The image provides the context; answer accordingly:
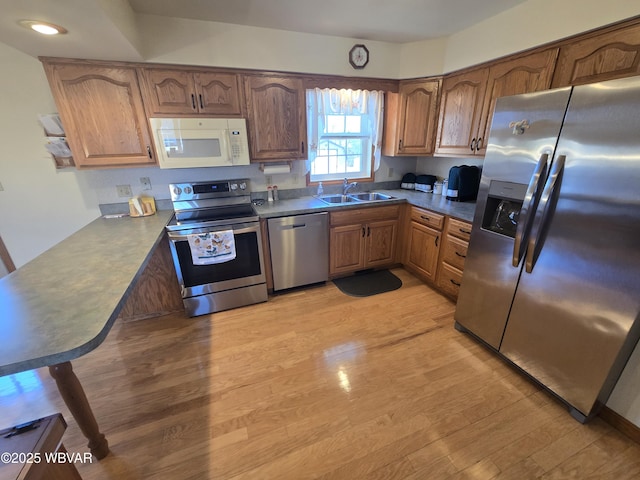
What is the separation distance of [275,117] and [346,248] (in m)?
1.48

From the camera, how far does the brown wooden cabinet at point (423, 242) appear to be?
8.79ft

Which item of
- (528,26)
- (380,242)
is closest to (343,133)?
(380,242)

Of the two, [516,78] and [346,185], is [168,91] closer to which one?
[346,185]

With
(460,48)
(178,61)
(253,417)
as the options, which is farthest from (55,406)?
(460,48)

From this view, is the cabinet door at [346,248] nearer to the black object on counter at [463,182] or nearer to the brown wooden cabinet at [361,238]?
the brown wooden cabinet at [361,238]

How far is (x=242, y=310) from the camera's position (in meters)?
A: 2.60

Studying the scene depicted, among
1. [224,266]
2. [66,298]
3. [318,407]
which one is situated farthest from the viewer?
[224,266]

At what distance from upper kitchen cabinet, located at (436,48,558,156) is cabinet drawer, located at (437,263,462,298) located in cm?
109

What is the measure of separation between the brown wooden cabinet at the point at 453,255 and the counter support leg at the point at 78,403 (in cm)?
261

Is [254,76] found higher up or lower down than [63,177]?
higher up

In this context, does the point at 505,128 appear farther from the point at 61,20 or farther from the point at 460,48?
the point at 61,20

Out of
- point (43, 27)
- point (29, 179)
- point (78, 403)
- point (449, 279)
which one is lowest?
point (449, 279)

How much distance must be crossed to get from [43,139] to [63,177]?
308 millimetres

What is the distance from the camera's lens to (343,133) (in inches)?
125
